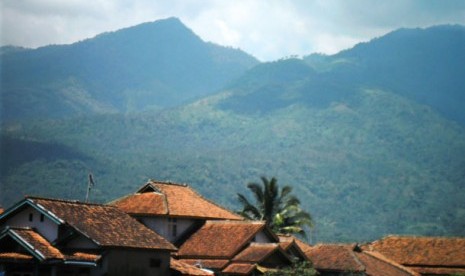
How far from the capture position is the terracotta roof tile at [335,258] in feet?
226

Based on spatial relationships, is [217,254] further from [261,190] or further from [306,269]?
[261,190]

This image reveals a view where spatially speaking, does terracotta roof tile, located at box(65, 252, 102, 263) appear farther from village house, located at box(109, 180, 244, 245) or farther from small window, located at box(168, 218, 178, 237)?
small window, located at box(168, 218, 178, 237)

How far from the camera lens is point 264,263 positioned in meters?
59.3

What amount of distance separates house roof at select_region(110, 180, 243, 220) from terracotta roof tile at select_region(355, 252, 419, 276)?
11.0 m

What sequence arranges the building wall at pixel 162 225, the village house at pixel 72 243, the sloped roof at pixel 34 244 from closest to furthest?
the sloped roof at pixel 34 244, the village house at pixel 72 243, the building wall at pixel 162 225

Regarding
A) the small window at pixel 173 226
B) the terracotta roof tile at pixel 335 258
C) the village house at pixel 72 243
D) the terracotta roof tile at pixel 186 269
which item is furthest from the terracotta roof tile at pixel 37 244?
the terracotta roof tile at pixel 335 258

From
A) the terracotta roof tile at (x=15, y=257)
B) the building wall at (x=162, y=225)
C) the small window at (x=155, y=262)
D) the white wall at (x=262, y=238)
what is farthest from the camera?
the building wall at (x=162, y=225)

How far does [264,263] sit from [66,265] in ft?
52.9

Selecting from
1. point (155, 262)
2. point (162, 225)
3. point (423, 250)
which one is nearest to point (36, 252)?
point (155, 262)

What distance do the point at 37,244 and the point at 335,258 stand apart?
30584 mm

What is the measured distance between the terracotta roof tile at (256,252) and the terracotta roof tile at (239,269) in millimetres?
570

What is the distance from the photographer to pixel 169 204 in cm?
6469

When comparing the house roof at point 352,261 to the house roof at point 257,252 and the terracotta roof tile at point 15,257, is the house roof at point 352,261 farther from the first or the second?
the terracotta roof tile at point 15,257

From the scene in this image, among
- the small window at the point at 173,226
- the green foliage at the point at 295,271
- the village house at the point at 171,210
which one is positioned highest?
the village house at the point at 171,210
